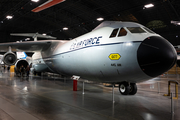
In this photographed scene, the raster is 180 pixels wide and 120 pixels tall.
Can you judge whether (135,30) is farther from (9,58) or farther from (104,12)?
(104,12)

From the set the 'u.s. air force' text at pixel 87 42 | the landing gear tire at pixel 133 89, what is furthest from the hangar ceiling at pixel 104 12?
the landing gear tire at pixel 133 89

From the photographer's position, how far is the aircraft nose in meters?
5.43

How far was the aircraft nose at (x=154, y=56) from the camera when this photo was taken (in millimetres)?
5430

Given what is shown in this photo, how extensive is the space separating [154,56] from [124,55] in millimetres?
1073

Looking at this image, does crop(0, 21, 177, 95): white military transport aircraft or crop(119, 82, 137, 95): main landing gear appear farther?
crop(119, 82, 137, 95): main landing gear

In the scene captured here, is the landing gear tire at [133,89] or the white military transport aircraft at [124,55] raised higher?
the white military transport aircraft at [124,55]

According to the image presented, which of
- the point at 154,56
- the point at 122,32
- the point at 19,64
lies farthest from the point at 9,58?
the point at 154,56

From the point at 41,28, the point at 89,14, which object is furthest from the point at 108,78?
the point at 41,28

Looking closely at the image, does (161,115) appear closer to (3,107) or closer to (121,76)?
(121,76)

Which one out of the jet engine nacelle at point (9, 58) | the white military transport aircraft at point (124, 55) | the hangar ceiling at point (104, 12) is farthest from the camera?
the hangar ceiling at point (104, 12)

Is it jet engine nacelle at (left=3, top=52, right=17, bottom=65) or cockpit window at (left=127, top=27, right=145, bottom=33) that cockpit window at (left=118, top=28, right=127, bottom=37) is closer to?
cockpit window at (left=127, top=27, right=145, bottom=33)

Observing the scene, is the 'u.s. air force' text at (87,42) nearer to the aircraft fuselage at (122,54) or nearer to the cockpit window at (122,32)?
the aircraft fuselage at (122,54)

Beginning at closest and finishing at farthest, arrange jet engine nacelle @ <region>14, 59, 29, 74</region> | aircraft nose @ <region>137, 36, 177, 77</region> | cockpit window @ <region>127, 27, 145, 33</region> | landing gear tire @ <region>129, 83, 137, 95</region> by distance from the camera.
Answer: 1. aircraft nose @ <region>137, 36, 177, 77</region>
2. cockpit window @ <region>127, 27, 145, 33</region>
3. landing gear tire @ <region>129, 83, 137, 95</region>
4. jet engine nacelle @ <region>14, 59, 29, 74</region>

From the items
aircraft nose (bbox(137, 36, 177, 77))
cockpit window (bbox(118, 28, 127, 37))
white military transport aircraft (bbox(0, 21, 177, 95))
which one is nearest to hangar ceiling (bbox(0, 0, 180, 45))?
white military transport aircraft (bbox(0, 21, 177, 95))
